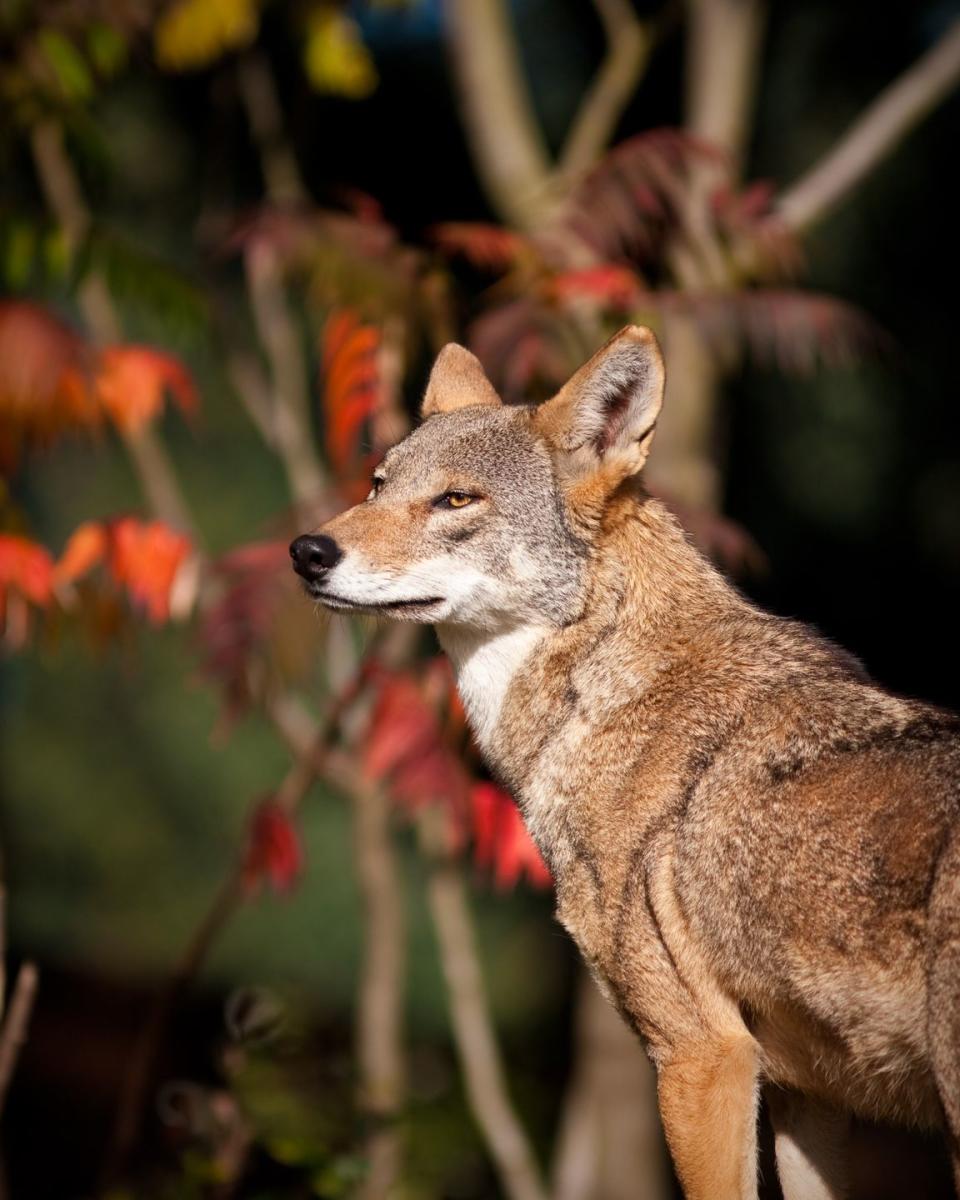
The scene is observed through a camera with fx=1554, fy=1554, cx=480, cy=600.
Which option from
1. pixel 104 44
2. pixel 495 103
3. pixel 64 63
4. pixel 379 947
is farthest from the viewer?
pixel 495 103

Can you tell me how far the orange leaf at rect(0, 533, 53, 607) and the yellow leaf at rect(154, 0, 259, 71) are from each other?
2.47 meters

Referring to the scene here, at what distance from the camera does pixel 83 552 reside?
591 centimetres

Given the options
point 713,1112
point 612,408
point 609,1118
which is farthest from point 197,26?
point 609,1118

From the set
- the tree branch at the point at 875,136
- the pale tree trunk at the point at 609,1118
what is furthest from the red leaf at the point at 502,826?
the tree branch at the point at 875,136

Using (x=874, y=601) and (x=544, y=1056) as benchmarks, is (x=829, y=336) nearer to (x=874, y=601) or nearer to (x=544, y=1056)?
(x=874, y=601)

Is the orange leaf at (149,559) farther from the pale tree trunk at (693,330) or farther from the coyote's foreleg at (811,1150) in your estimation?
the coyote's foreleg at (811,1150)

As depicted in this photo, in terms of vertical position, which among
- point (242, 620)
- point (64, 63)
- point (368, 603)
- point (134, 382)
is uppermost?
point (64, 63)

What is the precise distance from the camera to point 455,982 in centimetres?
778

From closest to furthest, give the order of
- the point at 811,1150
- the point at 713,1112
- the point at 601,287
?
the point at 713,1112 → the point at 811,1150 → the point at 601,287

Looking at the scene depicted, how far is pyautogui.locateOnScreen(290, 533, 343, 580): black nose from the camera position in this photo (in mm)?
4258

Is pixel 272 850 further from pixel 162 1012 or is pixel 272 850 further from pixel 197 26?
pixel 197 26

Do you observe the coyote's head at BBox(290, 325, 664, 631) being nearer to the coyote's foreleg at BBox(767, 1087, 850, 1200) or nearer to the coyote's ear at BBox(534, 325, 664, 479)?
the coyote's ear at BBox(534, 325, 664, 479)

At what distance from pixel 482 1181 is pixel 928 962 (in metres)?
6.83

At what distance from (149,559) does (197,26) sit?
8.12 ft
